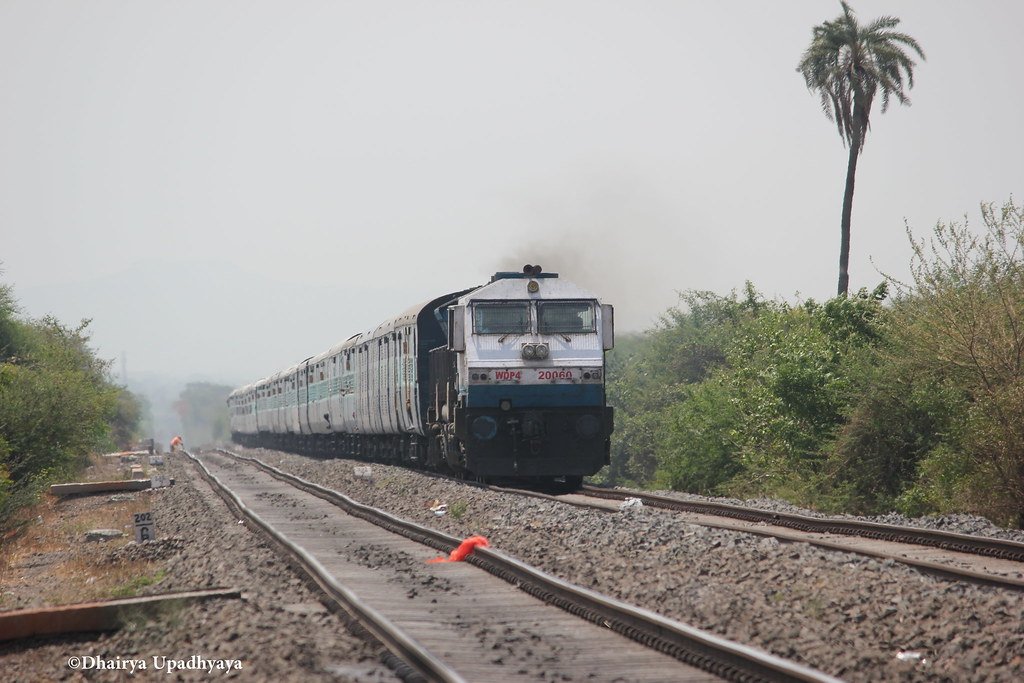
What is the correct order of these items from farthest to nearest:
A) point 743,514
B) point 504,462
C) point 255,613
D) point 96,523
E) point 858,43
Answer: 1. point 858,43
2. point 96,523
3. point 504,462
4. point 743,514
5. point 255,613

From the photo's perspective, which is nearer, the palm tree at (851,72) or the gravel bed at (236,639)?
the gravel bed at (236,639)

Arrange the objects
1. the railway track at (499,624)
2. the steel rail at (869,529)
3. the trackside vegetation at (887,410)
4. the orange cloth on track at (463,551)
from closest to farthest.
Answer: the railway track at (499,624) → the steel rail at (869,529) → the orange cloth on track at (463,551) → the trackside vegetation at (887,410)

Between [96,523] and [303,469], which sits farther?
[303,469]

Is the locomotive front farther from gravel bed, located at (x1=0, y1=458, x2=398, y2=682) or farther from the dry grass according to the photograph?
gravel bed, located at (x1=0, y1=458, x2=398, y2=682)

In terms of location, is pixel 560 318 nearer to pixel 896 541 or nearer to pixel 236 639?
pixel 896 541

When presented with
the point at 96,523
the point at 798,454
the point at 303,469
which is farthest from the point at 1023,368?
the point at 303,469

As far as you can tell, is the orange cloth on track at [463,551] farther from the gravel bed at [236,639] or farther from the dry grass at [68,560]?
the dry grass at [68,560]

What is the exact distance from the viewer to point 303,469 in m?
32.5

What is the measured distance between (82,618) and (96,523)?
519 inches

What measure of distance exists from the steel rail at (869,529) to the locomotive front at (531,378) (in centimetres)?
181

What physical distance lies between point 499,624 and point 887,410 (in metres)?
12.7

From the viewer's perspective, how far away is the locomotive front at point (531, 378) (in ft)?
62.6

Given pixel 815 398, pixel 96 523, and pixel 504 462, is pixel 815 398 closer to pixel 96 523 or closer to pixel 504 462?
pixel 504 462

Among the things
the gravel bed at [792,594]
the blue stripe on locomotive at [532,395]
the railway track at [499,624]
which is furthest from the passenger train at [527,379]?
the railway track at [499,624]
